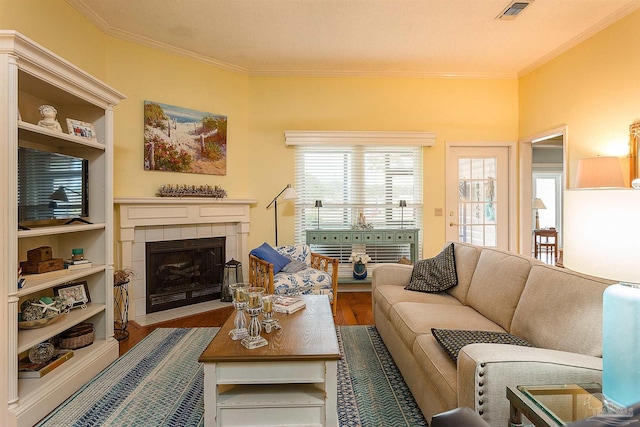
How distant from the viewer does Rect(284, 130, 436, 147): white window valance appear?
15.0ft

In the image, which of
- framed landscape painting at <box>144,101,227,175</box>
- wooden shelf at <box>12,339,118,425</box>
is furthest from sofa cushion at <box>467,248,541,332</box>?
framed landscape painting at <box>144,101,227,175</box>

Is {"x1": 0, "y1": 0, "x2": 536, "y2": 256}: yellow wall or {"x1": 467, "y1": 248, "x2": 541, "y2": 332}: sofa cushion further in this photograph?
{"x1": 0, "y1": 0, "x2": 536, "y2": 256}: yellow wall

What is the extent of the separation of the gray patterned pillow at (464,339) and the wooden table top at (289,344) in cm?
51

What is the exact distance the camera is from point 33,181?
2.11 m

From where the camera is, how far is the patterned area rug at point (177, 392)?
1919 mm

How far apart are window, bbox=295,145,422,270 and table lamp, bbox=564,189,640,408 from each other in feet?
11.8

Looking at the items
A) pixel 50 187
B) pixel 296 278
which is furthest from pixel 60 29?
pixel 296 278

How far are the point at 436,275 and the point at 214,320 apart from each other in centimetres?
226

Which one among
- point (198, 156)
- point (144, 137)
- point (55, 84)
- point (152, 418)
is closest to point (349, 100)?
point (198, 156)

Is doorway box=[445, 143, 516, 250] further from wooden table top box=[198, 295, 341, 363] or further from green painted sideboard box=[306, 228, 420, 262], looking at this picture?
wooden table top box=[198, 295, 341, 363]

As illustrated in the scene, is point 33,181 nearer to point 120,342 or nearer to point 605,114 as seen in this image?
point 120,342

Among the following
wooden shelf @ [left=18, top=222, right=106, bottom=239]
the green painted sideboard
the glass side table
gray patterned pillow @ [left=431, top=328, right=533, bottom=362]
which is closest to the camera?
the glass side table

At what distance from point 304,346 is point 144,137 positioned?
3066mm

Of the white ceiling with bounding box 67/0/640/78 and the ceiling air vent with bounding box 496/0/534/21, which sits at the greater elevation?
the white ceiling with bounding box 67/0/640/78
